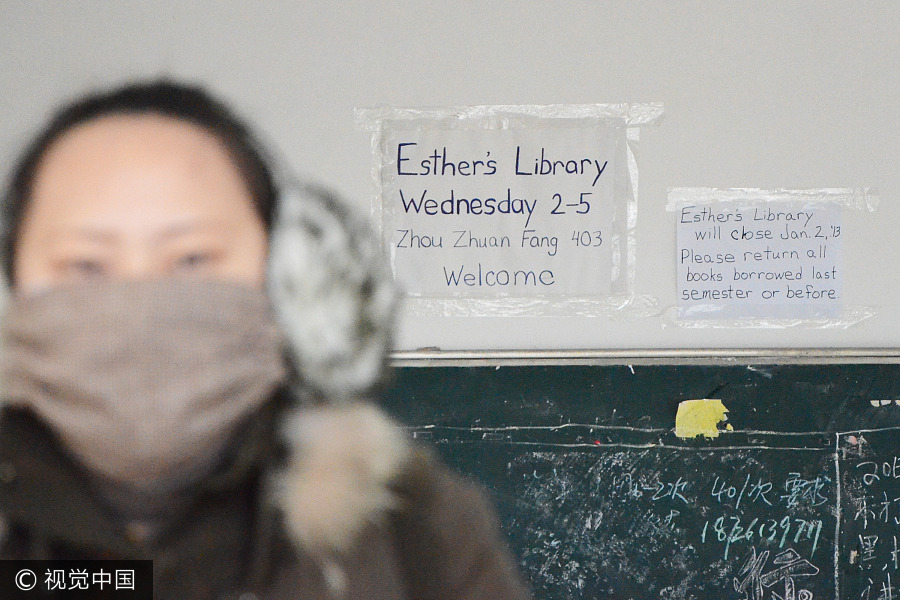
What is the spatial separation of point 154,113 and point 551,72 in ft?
4.61

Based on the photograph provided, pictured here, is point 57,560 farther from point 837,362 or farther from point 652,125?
point 837,362

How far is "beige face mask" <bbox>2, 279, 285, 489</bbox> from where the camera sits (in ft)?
2.11

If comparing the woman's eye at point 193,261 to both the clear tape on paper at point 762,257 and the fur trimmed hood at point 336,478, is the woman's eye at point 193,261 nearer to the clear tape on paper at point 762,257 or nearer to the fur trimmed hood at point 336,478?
the fur trimmed hood at point 336,478

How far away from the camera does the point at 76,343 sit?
0.66 metres

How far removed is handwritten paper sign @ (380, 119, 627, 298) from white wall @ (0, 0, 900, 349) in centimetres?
8

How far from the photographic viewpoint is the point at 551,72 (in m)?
1.93

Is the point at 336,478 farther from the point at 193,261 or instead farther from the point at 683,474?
the point at 683,474

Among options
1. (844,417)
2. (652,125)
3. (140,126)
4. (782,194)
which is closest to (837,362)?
(844,417)

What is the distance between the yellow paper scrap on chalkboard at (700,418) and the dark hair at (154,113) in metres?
1.47

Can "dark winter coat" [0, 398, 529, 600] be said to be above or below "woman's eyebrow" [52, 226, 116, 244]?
below

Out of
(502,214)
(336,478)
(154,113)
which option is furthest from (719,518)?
(154,113)

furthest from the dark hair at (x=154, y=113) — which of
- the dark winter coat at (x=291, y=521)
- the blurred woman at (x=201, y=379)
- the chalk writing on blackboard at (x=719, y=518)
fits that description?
the chalk writing on blackboard at (x=719, y=518)

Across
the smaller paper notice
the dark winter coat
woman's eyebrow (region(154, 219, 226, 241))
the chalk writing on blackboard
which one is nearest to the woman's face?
woman's eyebrow (region(154, 219, 226, 241))

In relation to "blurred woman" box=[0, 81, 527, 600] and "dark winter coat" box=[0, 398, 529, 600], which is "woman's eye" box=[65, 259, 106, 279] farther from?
"dark winter coat" box=[0, 398, 529, 600]
